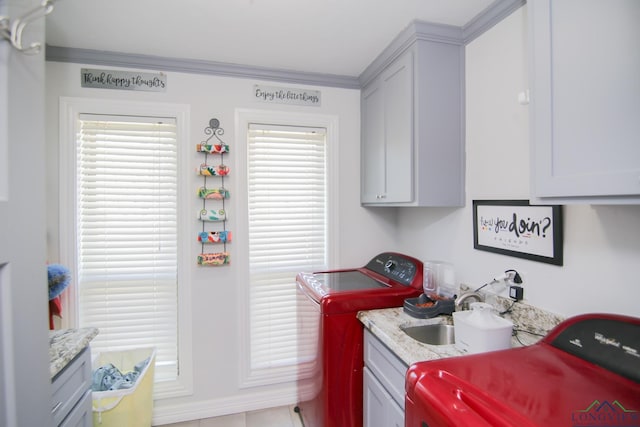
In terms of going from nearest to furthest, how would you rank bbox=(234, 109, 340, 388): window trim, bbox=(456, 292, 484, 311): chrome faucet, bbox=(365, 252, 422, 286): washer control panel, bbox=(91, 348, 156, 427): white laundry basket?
bbox=(456, 292, 484, 311): chrome faucet
bbox=(91, 348, 156, 427): white laundry basket
bbox=(365, 252, 422, 286): washer control panel
bbox=(234, 109, 340, 388): window trim

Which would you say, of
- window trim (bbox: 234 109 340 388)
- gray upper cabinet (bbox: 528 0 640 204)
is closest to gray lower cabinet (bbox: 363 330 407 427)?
A: gray upper cabinet (bbox: 528 0 640 204)

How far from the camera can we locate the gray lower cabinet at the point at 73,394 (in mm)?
1078

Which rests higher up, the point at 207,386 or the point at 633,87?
the point at 633,87

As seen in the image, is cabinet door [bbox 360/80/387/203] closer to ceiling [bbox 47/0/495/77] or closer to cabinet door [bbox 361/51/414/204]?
cabinet door [bbox 361/51/414/204]

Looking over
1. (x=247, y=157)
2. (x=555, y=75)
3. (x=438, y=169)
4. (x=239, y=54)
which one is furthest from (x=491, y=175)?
(x=239, y=54)

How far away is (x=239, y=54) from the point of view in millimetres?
1925

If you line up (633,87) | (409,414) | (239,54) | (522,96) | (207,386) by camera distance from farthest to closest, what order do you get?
(207,386) → (239,54) → (522,96) → (409,414) → (633,87)

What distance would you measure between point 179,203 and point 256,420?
1620 mm

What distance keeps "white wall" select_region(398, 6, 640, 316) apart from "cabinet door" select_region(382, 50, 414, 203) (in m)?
0.32

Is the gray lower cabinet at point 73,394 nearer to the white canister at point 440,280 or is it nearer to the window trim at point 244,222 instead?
the window trim at point 244,222

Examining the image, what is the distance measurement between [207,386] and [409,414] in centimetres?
172

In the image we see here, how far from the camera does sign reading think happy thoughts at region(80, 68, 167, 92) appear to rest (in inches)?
73.9

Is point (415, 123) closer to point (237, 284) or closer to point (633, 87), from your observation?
point (633, 87)

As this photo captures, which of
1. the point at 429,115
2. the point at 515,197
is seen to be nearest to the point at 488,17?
the point at 429,115
